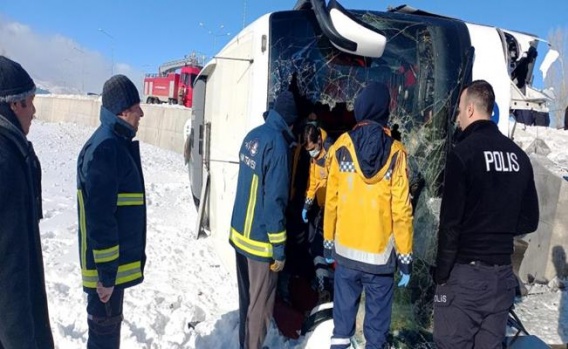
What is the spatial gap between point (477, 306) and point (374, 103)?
139 centimetres

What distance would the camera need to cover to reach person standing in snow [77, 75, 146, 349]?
248 centimetres

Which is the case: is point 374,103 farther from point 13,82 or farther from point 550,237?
point 550,237

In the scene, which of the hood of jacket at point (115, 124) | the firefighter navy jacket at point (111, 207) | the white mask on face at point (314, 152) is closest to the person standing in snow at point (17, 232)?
the firefighter navy jacket at point (111, 207)

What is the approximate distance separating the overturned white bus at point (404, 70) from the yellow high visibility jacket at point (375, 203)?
878mm

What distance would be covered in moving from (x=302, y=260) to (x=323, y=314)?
62 centimetres

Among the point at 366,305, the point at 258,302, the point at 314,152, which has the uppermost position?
the point at 314,152

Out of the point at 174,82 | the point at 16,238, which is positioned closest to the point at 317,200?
the point at 16,238

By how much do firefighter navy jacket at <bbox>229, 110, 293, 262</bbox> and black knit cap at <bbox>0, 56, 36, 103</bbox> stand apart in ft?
5.04

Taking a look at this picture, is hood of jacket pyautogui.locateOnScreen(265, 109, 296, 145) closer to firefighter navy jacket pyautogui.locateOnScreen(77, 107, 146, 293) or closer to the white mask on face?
firefighter navy jacket pyautogui.locateOnScreen(77, 107, 146, 293)

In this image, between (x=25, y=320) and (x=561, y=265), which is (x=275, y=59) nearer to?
(x=25, y=320)

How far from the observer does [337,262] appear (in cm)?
309

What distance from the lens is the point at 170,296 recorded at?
4.45 m

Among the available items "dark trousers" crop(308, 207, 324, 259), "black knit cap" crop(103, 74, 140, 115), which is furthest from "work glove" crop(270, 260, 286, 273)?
"black knit cap" crop(103, 74, 140, 115)

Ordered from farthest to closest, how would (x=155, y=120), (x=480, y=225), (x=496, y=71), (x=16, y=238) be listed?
(x=155, y=120) → (x=496, y=71) → (x=480, y=225) → (x=16, y=238)
